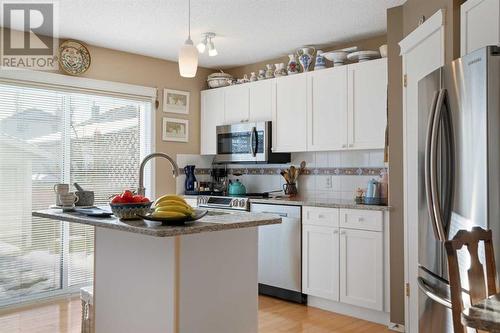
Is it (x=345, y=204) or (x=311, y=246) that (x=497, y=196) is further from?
(x=311, y=246)

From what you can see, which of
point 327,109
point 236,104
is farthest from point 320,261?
point 236,104

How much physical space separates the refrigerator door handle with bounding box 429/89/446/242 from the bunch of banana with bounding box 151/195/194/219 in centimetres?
118

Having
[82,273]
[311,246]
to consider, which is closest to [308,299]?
[311,246]

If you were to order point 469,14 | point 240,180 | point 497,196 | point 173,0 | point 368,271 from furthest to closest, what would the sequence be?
point 240,180 < point 368,271 < point 173,0 < point 469,14 < point 497,196

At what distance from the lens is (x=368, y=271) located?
12.1ft

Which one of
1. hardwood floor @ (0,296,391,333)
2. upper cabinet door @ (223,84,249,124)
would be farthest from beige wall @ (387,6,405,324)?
upper cabinet door @ (223,84,249,124)

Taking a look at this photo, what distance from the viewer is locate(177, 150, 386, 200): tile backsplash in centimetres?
429

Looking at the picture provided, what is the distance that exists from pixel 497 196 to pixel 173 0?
2.59 m

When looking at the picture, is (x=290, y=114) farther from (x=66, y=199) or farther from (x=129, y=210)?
(x=129, y=210)

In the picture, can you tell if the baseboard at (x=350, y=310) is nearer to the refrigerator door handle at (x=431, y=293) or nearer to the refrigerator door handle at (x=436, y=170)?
the refrigerator door handle at (x=431, y=293)

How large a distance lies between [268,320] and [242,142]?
78.8 inches

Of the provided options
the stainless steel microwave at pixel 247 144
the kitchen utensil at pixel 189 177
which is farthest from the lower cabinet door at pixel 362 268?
the kitchen utensil at pixel 189 177

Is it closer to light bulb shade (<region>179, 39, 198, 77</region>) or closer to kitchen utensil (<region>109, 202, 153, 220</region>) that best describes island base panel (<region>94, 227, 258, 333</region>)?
kitchen utensil (<region>109, 202, 153, 220</region>)

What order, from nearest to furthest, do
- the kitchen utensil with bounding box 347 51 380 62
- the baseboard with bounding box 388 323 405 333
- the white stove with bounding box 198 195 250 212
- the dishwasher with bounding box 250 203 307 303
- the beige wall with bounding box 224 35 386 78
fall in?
the baseboard with bounding box 388 323 405 333 → the kitchen utensil with bounding box 347 51 380 62 → the dishwasher with bounding box 250 203 307 303 → the beige wall with bounding box 224 35 386 78 → the white stove with bounding box 198 195 250 212
